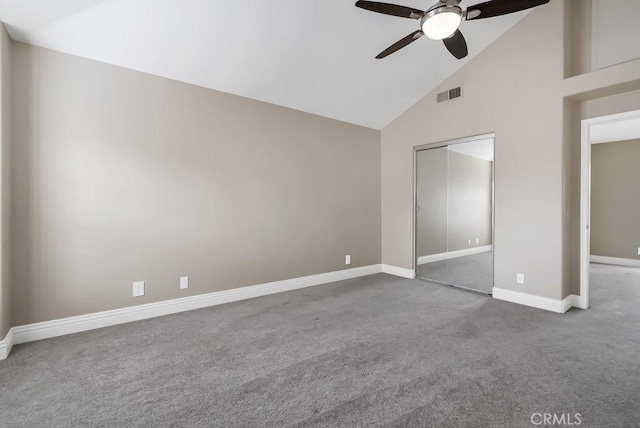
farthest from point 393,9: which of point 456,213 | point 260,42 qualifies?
point 456,213

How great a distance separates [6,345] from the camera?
232cm

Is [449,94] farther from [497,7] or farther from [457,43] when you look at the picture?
[497,7]

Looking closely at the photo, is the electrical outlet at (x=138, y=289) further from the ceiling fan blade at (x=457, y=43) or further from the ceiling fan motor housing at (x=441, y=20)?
the ceiling fan blade at (x=457, y=43)

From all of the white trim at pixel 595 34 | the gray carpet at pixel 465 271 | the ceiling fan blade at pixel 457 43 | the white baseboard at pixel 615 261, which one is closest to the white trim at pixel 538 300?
the gray carpet at pixel 465 271

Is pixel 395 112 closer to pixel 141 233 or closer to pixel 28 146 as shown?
pixel 141 233

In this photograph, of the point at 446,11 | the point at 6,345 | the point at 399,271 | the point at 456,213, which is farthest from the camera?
the point at 399,271

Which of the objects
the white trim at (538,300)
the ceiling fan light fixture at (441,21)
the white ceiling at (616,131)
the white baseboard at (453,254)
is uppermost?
the ceiling fan light fixture at (441,21)

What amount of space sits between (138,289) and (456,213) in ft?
13.8

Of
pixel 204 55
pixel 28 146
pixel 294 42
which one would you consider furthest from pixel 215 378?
pixel 294 42

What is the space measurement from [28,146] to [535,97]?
5072 millimetres

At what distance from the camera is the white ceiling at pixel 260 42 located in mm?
2459

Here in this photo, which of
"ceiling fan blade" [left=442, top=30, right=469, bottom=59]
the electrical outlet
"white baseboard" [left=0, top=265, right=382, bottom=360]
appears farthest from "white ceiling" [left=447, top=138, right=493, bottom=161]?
the electrical outlet

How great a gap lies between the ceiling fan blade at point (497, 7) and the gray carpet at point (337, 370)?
2.61 m

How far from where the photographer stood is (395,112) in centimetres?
478
